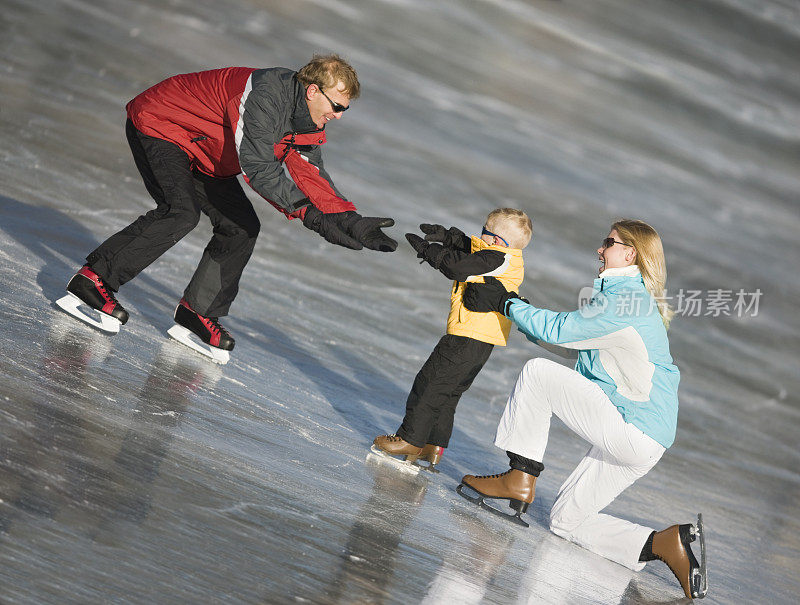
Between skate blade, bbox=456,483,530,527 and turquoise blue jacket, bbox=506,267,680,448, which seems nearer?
turquoise blue jacket, bbox=506,267,680,448

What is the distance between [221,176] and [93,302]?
38.0 inches

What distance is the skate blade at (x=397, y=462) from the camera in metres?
4.79

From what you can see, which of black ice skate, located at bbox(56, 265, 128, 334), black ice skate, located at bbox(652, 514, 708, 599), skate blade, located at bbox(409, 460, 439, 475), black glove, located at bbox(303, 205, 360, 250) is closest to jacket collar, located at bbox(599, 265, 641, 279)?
black ice skate, located at bbox(652, 514, 708, 599)

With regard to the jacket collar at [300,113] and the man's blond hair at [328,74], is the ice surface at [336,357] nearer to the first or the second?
the jacket collar at [300,113]

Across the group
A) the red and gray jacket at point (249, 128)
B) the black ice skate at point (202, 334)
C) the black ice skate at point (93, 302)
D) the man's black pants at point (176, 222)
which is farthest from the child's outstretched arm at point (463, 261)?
the black ice skate at point (93, 302)

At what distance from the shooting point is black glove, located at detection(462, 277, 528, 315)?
4582 mm

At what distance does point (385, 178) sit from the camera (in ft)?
44.3

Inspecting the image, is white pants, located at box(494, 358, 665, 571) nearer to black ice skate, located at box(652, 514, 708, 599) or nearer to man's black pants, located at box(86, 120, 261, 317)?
black ice skate, located at box(652, 514, 708, 599)

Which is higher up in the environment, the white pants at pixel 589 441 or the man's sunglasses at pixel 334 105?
the man's sunglasses at pixel 334 105

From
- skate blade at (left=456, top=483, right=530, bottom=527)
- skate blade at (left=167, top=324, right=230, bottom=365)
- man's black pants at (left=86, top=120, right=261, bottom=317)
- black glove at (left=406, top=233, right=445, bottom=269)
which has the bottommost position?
skate blade at (left=167, top=324, right=230, bottom=365)

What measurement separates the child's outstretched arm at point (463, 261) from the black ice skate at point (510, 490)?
3.03ft

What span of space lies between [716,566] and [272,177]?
2.93 m

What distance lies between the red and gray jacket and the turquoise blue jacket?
134 cm

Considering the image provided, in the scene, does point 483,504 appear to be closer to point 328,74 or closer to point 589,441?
point 589,441
